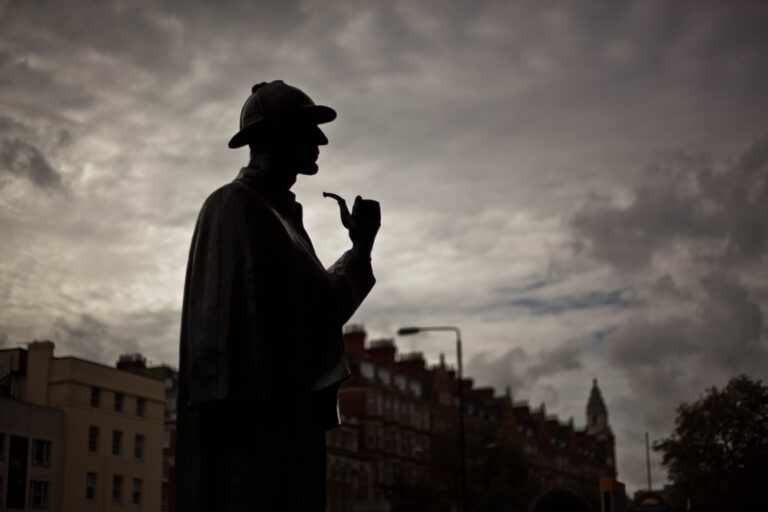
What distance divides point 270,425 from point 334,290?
0.75 m

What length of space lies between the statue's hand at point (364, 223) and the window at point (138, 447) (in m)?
55.6

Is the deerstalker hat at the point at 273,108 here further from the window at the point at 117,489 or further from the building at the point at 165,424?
the building at the point at 165,424

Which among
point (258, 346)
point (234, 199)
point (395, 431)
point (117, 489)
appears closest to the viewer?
point (258, 346)

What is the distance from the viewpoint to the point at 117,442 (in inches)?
2237

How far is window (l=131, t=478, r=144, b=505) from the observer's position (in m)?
56.9

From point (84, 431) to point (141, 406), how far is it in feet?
18.8

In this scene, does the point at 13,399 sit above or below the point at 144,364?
below

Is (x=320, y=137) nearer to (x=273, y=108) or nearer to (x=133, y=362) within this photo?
(x=273, y=108)

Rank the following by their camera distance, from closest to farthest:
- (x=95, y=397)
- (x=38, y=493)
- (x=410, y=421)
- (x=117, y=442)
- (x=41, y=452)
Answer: (x=38, y=493)
(x=41, y=452)
(x=95, y=397)
(x=117, y=442)
(x=410, y=421)

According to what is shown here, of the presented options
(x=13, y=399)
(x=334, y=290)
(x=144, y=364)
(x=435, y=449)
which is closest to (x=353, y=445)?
(x=435, y=449)

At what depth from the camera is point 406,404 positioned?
91.1 m

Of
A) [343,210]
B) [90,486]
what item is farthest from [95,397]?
[343,210]

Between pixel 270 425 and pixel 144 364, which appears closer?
pixel 270 425

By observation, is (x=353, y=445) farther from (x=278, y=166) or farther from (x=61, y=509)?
(x=278, y=166)
